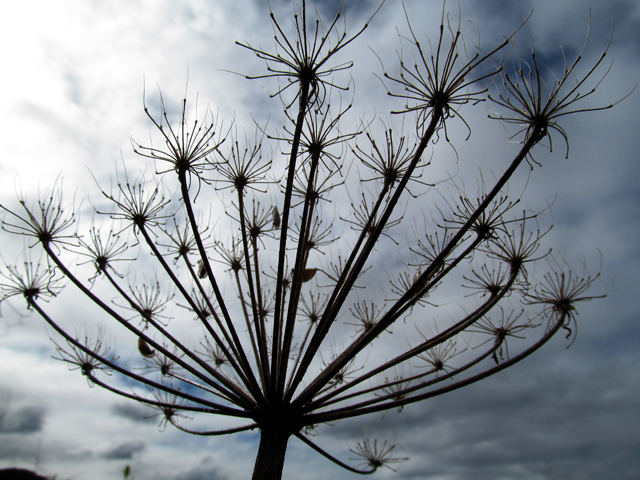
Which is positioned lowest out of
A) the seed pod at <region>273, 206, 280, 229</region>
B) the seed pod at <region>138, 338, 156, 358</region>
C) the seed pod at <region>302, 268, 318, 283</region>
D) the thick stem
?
the thick stem

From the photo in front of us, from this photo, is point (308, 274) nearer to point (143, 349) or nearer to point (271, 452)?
point (271, 452)

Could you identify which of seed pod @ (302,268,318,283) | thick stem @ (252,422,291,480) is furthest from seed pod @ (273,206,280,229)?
thick stem @ (252,422,291,480)

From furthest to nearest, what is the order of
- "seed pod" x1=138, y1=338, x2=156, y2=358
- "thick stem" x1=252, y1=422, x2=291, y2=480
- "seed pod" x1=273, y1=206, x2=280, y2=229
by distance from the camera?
"seed pod" x1=138, y1=338, x2=156, y2=358 → "seed pod" x1=273, y1=206, x2=280, y2=229 → "thick stem" x1=252, y1=422, x2=291, y2=480

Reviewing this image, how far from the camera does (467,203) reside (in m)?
8.19

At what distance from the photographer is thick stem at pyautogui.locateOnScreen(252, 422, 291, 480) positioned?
693 centimetres

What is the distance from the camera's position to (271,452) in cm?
718

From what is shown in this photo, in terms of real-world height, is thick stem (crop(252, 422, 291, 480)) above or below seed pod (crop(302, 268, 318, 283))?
below

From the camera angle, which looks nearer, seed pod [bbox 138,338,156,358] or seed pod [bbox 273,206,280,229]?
seed pod [bbox 273,206,280,229]

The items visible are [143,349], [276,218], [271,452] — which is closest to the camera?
[271,452]

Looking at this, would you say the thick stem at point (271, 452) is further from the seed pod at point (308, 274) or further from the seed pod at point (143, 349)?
the seed pod at point (143, 349)

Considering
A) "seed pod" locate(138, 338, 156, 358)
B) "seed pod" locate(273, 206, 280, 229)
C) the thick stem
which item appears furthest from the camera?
"seed pod" locate(138, 338, 156, 358)

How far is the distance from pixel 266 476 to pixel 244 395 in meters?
1.55

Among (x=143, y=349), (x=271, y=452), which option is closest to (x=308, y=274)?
(x=271, y=452)

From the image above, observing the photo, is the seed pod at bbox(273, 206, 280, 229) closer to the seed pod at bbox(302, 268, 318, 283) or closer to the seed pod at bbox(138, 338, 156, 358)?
the seed pod at bbox(302, 268, 318, 283)
